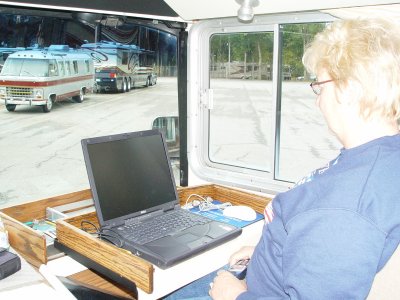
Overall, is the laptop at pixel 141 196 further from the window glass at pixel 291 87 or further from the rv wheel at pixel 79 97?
the rv wheel at pixel 79 97

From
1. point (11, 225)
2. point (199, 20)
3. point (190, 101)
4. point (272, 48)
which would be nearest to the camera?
point (11, 225)

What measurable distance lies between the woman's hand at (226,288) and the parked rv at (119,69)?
1706 mm

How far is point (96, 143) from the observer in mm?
1521

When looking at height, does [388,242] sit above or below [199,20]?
below

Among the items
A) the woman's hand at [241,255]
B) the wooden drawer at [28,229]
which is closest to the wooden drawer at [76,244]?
the wooden drawer at [28,229]

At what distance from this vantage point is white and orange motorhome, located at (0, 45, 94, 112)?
3.29 meters

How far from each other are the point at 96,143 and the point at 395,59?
1.05 meters

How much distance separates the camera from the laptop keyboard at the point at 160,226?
147 cm

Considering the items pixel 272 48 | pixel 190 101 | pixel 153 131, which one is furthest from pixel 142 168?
pixel 272 48

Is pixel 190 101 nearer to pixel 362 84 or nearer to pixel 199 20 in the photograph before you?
pixel 199 20

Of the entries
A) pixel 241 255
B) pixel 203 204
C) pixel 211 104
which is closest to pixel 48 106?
pixel 211 104

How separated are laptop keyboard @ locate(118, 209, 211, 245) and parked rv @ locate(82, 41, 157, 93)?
1249 mm

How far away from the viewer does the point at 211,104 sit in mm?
2246

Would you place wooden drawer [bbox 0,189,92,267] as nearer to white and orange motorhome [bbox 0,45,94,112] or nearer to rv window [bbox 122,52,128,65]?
rv window [bbox 122,52,128,65]
